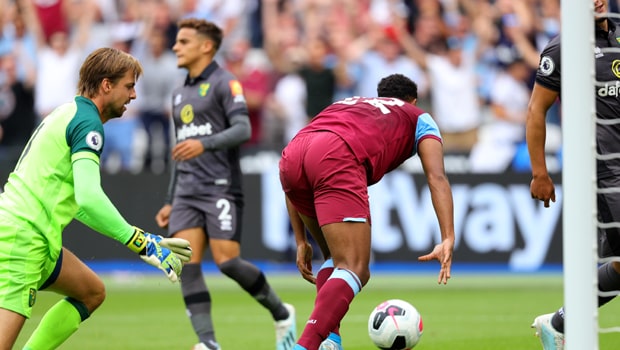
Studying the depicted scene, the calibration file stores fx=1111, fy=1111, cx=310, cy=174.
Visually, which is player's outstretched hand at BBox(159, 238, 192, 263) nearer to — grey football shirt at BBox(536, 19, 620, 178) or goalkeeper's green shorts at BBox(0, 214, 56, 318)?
goalkeeper's green shorts at BBox(0, 214, 56, 318)

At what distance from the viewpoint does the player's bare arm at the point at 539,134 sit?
695 cm

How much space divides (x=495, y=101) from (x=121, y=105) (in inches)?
460

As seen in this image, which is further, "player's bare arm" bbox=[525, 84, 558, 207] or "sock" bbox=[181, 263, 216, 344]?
"sock" bbox=[181, 263, 216, 344]

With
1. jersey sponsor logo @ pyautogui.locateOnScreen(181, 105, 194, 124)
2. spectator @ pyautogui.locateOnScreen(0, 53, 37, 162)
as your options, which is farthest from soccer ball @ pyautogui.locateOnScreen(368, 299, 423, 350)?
spectator @ pyautogui.locateOnScreen(0, 53, 37, 162)

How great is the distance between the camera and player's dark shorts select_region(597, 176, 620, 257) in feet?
22.6

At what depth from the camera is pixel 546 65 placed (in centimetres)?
688

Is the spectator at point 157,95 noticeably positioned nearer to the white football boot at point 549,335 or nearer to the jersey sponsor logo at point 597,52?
the white football boot at point 549,335

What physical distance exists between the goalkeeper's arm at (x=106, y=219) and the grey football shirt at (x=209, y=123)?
333cm

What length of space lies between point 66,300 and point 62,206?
2.52 feet

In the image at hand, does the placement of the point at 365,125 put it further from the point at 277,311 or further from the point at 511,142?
the point at 511,142

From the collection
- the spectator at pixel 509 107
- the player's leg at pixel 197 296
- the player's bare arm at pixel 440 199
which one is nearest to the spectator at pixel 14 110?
the spectator at pixel 509 107

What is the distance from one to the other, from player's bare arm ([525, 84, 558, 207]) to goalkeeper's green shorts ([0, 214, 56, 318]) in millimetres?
3066

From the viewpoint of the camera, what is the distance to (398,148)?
697 cm

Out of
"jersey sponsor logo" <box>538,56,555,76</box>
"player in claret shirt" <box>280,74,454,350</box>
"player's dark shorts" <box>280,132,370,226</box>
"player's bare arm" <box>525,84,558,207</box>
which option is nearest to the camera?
"player in claret shirt" <box>280,74,454,350</box>
